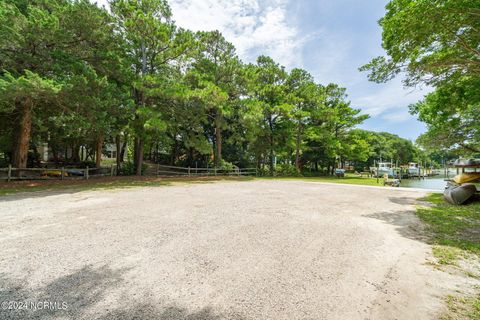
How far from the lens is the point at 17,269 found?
9.56 ft

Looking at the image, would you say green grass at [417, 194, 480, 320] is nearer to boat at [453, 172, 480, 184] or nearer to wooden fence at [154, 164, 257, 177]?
boat at [453, 172, 480, 184]

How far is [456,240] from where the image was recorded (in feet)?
14.2

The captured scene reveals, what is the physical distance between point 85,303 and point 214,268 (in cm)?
153

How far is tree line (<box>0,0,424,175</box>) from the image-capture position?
1021 centimetres

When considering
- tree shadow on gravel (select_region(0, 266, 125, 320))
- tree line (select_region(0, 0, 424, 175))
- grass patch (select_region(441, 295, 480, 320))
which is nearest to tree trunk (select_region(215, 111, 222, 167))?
tree line (select_region(0, 0, 424, 175))

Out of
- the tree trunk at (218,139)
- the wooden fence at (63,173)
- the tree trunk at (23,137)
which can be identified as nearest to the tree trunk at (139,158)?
the wooden fence at (63,173)

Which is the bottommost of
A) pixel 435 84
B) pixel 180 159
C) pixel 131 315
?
pixel 131 315

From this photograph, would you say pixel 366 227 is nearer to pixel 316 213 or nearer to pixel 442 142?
pixel 316 213

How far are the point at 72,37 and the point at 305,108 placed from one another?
22359 mm

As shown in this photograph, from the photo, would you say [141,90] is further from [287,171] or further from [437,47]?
[287,171]

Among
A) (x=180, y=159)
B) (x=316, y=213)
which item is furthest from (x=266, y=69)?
(x=316, y=213)

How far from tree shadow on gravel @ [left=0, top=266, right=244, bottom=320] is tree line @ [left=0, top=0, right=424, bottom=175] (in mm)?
9669

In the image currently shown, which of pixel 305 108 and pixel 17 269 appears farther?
pixel 305 108

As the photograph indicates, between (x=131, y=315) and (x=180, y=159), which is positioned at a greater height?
(x=180, y=159)
